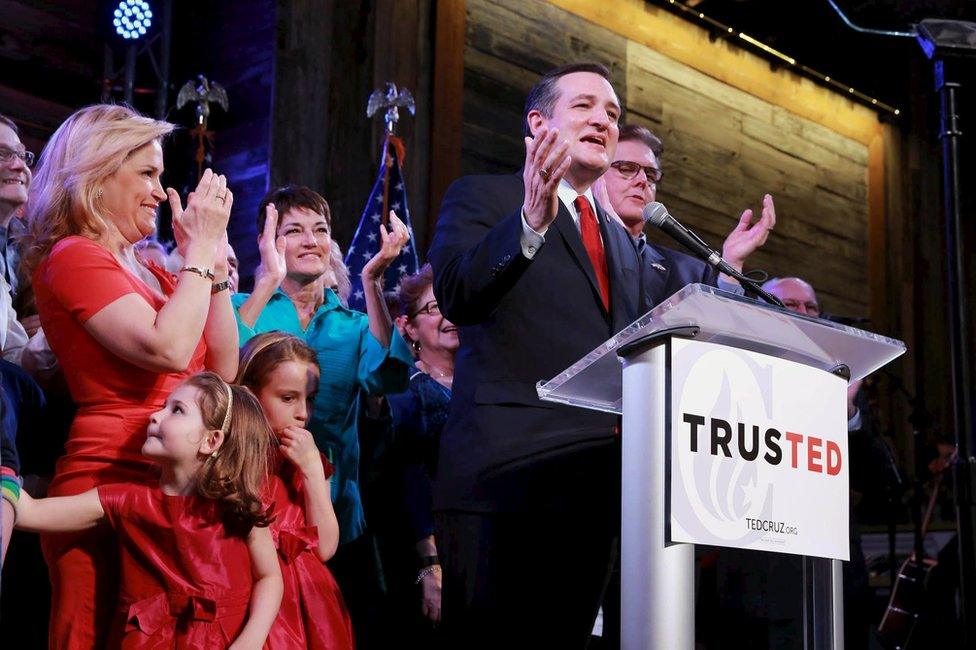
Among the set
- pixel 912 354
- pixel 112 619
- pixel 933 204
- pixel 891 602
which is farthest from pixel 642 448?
pixel 933 204

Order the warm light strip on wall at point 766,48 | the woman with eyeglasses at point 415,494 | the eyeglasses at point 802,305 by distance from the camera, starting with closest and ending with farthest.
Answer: the woman with eyeglasses at point 415,494
the eyeglasses at point 802,305
the warm light strip on wall at point 766,48

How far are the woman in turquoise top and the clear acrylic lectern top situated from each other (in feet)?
4.31

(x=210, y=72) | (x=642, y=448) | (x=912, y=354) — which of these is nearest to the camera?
(x=642, y=448)

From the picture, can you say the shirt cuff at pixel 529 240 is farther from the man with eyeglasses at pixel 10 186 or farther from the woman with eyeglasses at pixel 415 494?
the man with eyeglasses at pixel 10 186

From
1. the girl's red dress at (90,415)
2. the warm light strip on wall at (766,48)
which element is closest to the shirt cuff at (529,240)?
the girl's red dress at (90,415)

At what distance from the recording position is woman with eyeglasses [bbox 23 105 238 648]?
2.12 m

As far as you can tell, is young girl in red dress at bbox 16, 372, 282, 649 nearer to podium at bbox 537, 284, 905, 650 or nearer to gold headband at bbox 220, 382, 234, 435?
gold headband at bbox 220, 382, 234, 435

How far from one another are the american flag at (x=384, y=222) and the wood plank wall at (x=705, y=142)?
2.67 ft

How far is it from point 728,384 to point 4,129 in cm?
204

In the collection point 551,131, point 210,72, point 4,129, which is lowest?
point 551,131

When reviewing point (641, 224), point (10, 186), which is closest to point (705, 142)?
point (641, 224)

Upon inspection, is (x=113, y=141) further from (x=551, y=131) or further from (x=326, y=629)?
(x=326, y=629)

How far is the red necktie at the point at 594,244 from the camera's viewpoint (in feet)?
7.56

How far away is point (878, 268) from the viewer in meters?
8.34
